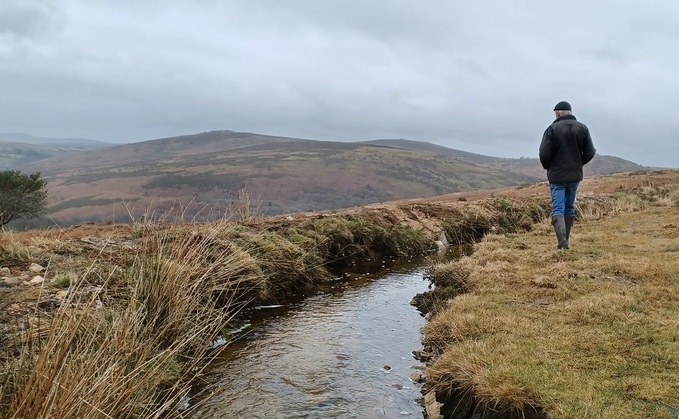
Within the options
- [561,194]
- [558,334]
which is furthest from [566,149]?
[558,334]

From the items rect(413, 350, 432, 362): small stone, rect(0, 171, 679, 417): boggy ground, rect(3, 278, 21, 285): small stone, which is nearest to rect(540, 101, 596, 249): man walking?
rect(0, 171, 679, 417): boggy ground

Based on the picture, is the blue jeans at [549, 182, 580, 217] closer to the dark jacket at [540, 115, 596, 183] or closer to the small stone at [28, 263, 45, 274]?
the dark jacket at [540, 115, 596, 183]

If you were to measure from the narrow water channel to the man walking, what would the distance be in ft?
11.7

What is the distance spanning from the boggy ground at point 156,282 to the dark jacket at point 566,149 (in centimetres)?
185

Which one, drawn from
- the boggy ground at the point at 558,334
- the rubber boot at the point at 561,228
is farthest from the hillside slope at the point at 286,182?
the boggy ground at the point at 558,334

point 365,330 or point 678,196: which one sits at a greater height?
point 678,196

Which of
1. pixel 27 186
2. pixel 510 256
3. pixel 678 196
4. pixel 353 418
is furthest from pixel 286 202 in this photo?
pixel 353 418

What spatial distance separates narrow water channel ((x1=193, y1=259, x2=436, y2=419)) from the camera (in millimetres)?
5273

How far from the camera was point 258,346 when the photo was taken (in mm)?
7062

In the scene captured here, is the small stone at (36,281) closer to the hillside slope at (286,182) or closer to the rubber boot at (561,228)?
the rubber boot at (561,228)

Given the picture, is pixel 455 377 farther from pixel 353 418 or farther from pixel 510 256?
pixel 510 256

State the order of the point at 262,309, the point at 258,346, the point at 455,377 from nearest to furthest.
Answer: the point at 455,377 → the point at 258,346 → the point at 262,309

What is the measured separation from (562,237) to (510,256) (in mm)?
1101

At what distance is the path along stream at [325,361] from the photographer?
528 centimetres
